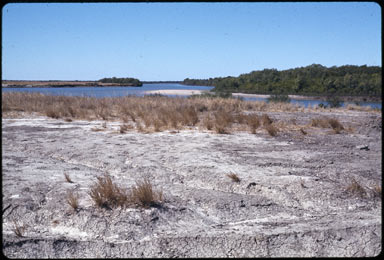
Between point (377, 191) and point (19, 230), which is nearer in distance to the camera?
point (19, 230)

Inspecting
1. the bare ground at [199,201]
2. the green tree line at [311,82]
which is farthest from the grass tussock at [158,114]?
the green tree line at [311,82]

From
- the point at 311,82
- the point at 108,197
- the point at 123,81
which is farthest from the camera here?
the point at 311,82

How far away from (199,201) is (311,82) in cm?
4331

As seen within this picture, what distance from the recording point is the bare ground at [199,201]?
3.34m

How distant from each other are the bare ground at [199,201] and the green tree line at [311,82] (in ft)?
90.9

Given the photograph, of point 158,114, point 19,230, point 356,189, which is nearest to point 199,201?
point 19,230

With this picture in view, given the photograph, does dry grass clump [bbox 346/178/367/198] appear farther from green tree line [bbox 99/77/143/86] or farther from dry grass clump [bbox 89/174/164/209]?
green tree line [bbox 99/77/143/86]

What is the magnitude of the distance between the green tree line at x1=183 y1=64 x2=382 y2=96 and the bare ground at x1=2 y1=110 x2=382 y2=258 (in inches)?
1091

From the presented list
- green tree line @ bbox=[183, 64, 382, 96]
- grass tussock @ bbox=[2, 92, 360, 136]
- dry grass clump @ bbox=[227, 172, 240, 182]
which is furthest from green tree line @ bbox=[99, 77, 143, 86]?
dry grass clump @ bbox=[227, 172, 240, 182]

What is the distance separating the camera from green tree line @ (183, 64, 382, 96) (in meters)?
33.1

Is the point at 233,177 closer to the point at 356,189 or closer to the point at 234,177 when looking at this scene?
the point at 234,177

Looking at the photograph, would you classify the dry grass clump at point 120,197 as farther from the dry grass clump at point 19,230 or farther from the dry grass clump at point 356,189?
the dry grass clump at point 356,189

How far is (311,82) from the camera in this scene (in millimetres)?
44531

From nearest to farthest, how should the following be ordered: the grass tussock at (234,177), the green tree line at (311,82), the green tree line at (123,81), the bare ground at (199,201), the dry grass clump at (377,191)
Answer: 1. the bare ground at (199,201)
2. the dry grass clump at (377,191)
3. the grass tussock at (234,177)
4. the green tree line at (123,81)
5. the green tree line at (311,82)
